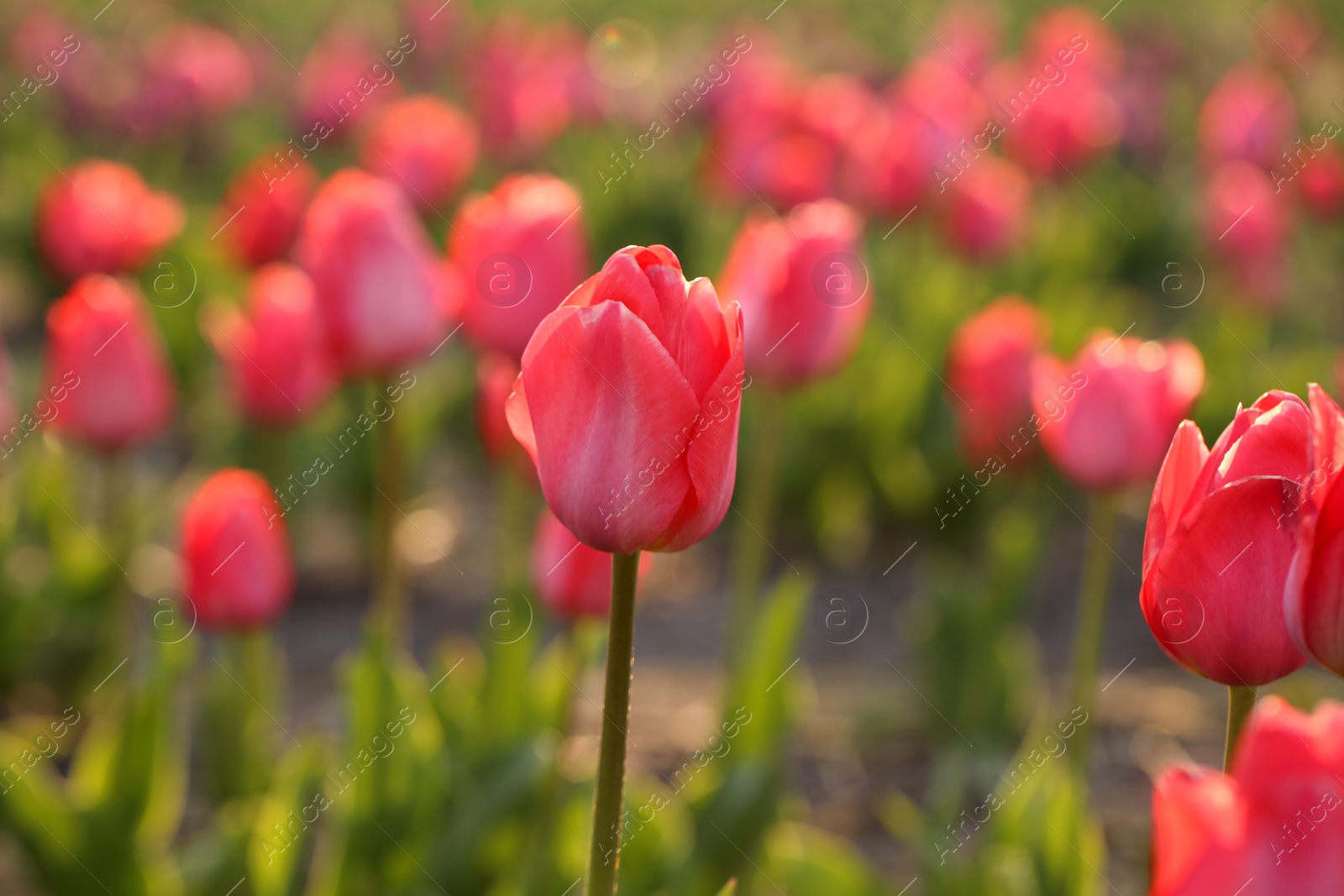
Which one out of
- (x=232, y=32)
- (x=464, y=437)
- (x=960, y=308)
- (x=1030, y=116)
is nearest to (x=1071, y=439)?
(x=960, y=308)

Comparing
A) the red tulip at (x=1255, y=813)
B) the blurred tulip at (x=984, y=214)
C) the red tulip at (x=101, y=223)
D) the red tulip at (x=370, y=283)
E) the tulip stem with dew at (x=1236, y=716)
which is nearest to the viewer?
the red tulip at (x=1255, y=813)

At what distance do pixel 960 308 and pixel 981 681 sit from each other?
1470mm

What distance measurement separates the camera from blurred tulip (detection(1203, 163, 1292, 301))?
3.62 meters

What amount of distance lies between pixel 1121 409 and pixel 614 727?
3.45 feet

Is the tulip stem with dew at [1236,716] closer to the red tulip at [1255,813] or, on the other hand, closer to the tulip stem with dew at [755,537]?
the red tulip at [1255,813]

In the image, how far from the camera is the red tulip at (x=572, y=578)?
1.54 m

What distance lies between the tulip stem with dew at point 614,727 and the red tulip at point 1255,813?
0.30m

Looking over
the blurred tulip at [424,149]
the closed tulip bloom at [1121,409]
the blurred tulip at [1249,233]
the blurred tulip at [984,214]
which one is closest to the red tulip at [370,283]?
the closed tulip bloom at [1121,409]

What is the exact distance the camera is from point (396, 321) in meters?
1.69

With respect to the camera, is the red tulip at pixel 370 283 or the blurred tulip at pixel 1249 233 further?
the blurred tulip at pixel 1249 233

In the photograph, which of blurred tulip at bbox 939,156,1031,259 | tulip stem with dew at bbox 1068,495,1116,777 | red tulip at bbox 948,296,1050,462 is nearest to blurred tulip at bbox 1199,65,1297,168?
blurred tulip at bbox 939,156,1031,259

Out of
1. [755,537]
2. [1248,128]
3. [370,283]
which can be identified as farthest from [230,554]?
[1248,128]

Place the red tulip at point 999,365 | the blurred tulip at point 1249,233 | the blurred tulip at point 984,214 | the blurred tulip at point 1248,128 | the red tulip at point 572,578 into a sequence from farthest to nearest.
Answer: the blurred tulip at point 1248,128 → the blurred tulip at point 1249,233 → the blurred tulip at point 984,214 → the red tulip at point 999,365 → the red tulip at point 572,578

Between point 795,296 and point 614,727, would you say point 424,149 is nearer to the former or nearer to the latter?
point 795,296
